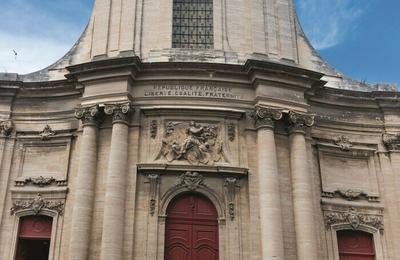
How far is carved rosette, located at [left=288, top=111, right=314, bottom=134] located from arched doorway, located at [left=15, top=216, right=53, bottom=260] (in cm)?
857

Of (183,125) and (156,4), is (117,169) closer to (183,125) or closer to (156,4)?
(183,125)

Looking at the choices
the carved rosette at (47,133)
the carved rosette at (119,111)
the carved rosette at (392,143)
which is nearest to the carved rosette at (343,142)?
the carved rosette at (392,143)

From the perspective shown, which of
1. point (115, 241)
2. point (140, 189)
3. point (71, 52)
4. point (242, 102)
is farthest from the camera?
point (71, 52)

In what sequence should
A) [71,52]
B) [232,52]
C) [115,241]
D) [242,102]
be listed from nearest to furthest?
[115,241] → [242,102] → [232,52] → [71,52]

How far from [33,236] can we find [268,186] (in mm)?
7868

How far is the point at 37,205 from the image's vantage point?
1717 cm

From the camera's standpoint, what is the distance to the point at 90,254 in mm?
15539

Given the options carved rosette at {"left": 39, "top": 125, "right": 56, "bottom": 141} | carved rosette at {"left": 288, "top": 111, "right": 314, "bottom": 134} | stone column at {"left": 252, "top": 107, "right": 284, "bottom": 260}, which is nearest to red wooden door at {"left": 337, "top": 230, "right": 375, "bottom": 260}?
stone column at {"left": 252, "top": 107, "right": 284, "bottom": 260}

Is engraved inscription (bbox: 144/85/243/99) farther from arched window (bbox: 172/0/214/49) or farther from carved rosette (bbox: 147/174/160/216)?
carved rosette (bbox: 147/174/160/216)

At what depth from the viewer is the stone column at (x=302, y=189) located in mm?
15828

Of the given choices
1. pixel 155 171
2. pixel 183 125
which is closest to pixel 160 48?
pixel 183 125

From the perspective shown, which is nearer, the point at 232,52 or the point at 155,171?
the point at 155,171

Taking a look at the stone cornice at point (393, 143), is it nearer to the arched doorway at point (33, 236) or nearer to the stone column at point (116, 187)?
the stone column at point (116, 187)

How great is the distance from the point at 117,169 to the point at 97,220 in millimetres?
1668
